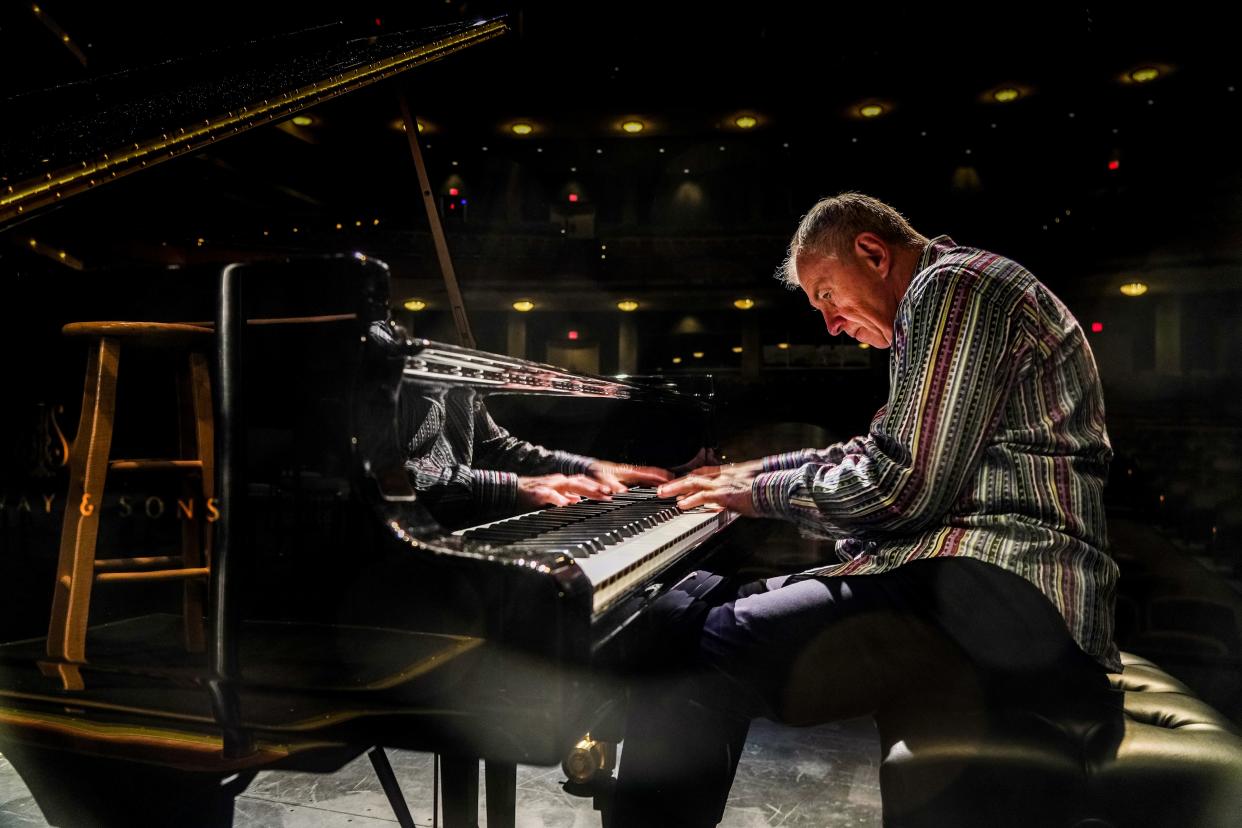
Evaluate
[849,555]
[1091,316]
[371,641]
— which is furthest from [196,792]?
[1091,316]

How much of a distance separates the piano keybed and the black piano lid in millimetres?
914

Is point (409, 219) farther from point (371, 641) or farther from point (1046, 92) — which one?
point (371, 641)

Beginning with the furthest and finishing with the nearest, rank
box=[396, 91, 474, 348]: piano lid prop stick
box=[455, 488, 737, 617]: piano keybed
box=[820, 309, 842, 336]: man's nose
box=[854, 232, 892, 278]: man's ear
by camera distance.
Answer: box=[396, 91, 474, 348]: piano lid prop stick < box=[820, 309, 842, 336]: man's nose < box=[854, 232, 892, 278]: man's ear < box=[455, 488, 737, 617]: piano keybed

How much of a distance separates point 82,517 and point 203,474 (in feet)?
0.64

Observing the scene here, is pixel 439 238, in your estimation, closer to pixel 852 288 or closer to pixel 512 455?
pixel 512 455

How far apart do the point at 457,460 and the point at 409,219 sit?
14.0 meters

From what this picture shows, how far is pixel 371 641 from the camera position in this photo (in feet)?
3.91

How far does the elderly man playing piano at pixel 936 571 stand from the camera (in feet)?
4.00

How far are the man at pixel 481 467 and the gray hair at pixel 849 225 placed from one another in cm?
78

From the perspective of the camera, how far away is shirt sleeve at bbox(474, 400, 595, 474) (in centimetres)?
183

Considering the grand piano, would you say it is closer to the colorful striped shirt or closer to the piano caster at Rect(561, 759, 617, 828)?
the piano caster at Rect(561, 759, 617, 828)

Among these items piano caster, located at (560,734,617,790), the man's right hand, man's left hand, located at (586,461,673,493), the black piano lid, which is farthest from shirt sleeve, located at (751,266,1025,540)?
the black piano lid

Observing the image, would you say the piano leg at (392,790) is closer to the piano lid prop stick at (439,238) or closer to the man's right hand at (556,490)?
the man's right hand at (556,490)

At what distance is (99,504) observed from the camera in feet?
4.11
